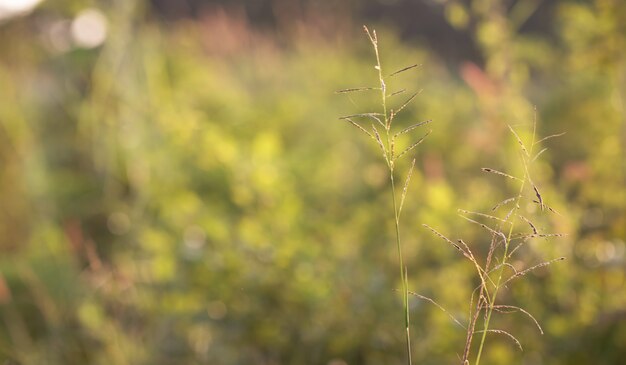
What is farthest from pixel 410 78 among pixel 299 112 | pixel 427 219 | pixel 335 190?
pixel 427 219

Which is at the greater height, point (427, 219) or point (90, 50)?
point (90, 50)

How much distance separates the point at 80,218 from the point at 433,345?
2556mm

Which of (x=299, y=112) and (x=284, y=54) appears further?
(x=284, y=54)

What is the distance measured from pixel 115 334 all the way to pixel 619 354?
1.40 m

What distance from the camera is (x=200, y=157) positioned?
128 inches

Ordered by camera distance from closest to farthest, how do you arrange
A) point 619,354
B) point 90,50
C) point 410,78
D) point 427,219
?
point 619,354 < point 427,219 < point 90,50 < point 410,78

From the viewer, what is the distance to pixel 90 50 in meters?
4.20

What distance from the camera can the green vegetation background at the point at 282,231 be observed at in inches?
90.4

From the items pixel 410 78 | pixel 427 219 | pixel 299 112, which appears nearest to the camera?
pixel 427 219

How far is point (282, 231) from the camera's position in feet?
8.20

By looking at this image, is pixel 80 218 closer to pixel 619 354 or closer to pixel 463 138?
pixel 463 138

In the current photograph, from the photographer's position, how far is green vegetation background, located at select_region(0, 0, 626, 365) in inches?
90.4

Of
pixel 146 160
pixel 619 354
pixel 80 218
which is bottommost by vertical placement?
pixel 619 354

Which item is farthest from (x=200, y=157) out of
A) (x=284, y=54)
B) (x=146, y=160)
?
(x=284, y=54)
